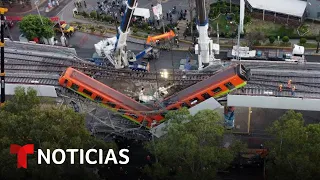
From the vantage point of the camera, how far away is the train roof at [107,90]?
59406 millimetres

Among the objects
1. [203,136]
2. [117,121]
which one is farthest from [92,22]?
[203,136]

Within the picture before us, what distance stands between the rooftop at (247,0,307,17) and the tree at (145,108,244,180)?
3644 cm

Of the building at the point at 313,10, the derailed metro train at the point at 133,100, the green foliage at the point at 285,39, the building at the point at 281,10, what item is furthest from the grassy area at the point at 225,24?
the derailed metro train at the point at 133,100

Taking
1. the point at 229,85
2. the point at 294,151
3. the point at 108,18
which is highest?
the point at 108,18

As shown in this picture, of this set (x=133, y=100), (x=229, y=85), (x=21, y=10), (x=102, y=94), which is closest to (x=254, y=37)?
(x=229, y=85)

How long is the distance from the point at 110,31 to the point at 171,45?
12.4 metres

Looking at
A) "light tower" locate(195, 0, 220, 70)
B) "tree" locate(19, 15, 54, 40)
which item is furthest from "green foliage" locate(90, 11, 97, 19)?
"light tower" locate(195, 0, 220, 70)

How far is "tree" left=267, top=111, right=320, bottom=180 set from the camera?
4750cm

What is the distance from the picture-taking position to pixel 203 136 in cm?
5016

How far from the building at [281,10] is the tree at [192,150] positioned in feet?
120

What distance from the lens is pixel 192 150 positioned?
159ft

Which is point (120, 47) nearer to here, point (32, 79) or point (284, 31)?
point (32, 79)

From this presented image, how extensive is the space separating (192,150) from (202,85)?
12.0 meters

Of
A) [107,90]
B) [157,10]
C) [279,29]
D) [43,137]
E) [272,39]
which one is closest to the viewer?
[43,137]
